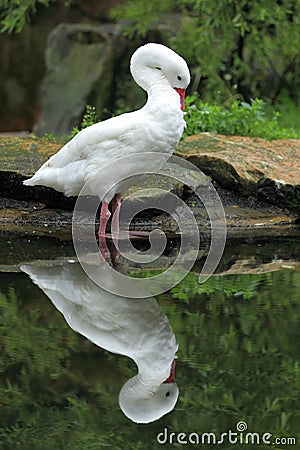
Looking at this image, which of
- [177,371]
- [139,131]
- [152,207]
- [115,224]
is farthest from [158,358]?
[152,207]

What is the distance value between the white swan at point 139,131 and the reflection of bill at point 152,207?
0.21 ft

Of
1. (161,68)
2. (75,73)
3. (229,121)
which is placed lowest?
(75,73)

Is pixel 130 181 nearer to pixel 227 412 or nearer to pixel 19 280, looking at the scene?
pixel 19 280

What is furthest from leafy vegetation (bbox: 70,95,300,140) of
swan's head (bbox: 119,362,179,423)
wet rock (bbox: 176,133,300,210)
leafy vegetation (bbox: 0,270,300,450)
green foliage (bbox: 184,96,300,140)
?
swan's head (bbox: 119,362,179,423)

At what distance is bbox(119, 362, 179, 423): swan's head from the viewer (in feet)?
9.18

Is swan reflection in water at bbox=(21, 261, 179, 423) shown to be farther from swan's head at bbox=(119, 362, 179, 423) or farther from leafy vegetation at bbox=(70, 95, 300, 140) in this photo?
leafy vegetation at bbox=(70, 95, 300, 140)

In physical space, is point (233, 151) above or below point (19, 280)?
below

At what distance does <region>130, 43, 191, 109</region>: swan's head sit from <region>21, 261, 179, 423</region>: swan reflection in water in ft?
4.61

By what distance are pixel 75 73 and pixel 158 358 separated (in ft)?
26.6

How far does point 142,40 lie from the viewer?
11.2 metres

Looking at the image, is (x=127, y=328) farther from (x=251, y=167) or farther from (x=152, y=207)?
(x=251, y=167)

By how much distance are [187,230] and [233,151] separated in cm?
107

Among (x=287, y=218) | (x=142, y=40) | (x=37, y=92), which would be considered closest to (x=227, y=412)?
(x=287, y=218)

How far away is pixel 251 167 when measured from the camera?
6.18m
